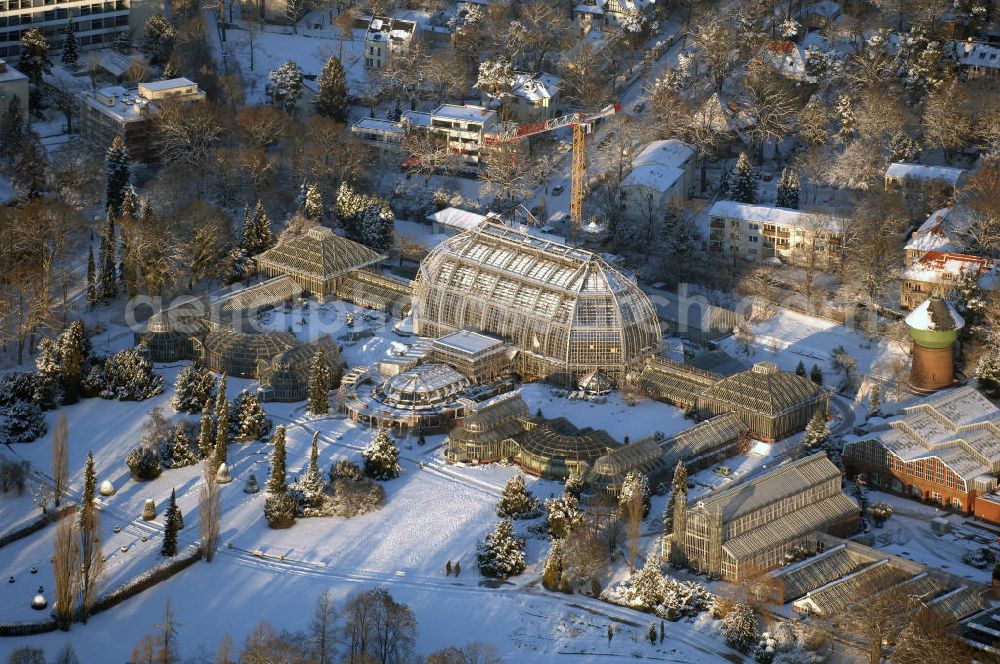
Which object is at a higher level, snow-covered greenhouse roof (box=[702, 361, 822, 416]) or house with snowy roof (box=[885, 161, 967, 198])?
house with snowy roof (box=[885, 161, 967, 198])

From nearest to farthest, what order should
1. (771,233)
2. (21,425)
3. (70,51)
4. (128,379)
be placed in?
(21,425) < (128,379) < (771,233) < (70,51)

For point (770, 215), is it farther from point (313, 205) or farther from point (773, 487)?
point (773, 487)

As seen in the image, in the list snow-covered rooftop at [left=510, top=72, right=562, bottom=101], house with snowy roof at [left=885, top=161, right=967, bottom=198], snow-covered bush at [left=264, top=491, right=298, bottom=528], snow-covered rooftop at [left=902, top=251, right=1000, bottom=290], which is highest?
snow-covered rooftop at [left=510, top=72, right=562, bottom=101]

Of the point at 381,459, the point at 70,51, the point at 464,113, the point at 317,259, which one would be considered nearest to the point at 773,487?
the point at 381,459

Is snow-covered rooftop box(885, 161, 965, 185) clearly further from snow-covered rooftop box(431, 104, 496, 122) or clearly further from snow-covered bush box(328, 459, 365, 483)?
snow-covered bush box(328, 459, 365, 483)

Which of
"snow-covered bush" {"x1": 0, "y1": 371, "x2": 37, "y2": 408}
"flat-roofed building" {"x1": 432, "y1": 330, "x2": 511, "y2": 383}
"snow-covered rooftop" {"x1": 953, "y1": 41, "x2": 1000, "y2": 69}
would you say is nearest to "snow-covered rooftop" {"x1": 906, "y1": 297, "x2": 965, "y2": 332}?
"flat-roofed building" {"x1": 432, "y1": 330, "x2": 511, "y2": 383}

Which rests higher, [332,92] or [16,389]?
[332,92]
